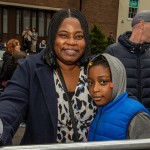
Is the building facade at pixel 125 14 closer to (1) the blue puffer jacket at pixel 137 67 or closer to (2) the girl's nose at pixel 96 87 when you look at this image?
(1) the blue puffer jacket at pixel 137 67

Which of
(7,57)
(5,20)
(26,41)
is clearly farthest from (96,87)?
(5,20)

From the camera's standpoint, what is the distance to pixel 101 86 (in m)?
1.84

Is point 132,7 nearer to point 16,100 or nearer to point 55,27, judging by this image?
point 55,27

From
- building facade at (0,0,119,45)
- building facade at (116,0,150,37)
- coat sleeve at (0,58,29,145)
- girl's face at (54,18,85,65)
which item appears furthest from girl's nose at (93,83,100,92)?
building facade at (116,0,150,37)

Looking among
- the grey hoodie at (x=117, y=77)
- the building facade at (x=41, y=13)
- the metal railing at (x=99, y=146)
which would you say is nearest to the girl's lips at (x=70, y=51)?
the grey hoodie at (x=117, y=77)

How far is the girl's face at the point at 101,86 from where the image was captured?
1.82 meters

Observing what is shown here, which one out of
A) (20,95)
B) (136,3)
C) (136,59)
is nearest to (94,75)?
(20,95)

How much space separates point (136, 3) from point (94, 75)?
2767cm

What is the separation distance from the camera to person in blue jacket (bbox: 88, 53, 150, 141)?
1.66 meters

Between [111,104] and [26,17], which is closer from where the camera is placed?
[111,104]

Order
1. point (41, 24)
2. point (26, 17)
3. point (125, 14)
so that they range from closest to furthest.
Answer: point (26, 17)
point (41, 24)
point (125, 14)

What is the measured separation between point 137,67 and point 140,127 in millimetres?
1374

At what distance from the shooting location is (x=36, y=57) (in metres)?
1.96

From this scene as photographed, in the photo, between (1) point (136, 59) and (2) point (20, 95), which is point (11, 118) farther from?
(1) point (136, 59)
